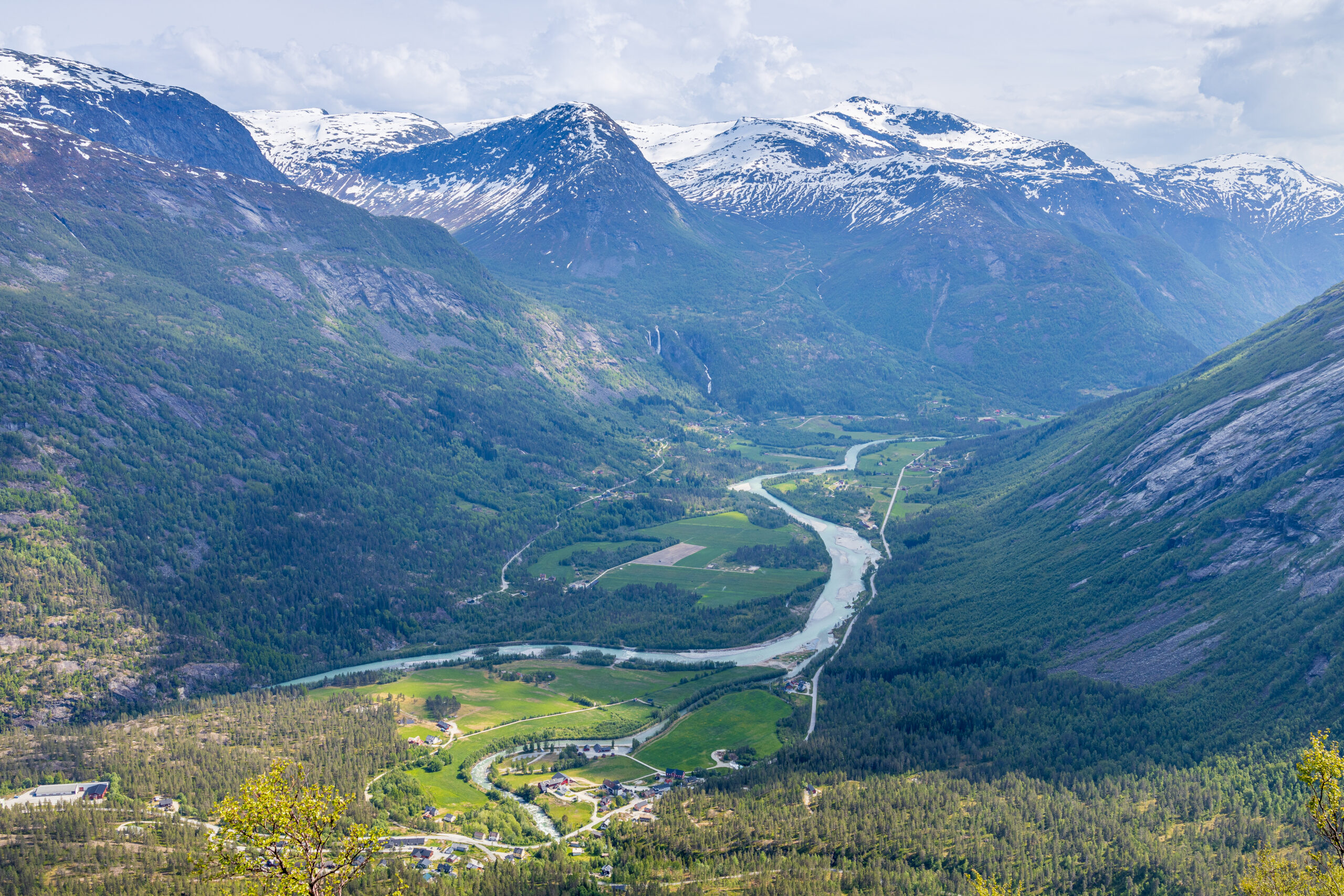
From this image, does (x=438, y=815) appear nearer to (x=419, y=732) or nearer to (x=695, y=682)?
(x=419, y=732)

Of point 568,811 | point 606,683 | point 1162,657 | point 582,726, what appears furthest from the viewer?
point 606,683

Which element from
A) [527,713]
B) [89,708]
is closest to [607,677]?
[527,713]

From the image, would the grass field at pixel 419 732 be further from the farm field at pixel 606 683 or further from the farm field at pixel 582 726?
the farm field at pixel 606 683

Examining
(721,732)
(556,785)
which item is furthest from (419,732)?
(721,732)

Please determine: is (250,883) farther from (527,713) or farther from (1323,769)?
(527,713)

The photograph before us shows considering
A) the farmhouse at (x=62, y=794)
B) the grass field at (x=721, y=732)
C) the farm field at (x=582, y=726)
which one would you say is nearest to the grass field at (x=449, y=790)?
the farm field at (x=582, y=726)

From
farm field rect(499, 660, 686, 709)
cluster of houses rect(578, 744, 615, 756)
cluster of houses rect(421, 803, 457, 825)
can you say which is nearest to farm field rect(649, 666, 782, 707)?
farm field rect(499, 660, 686, 709)
